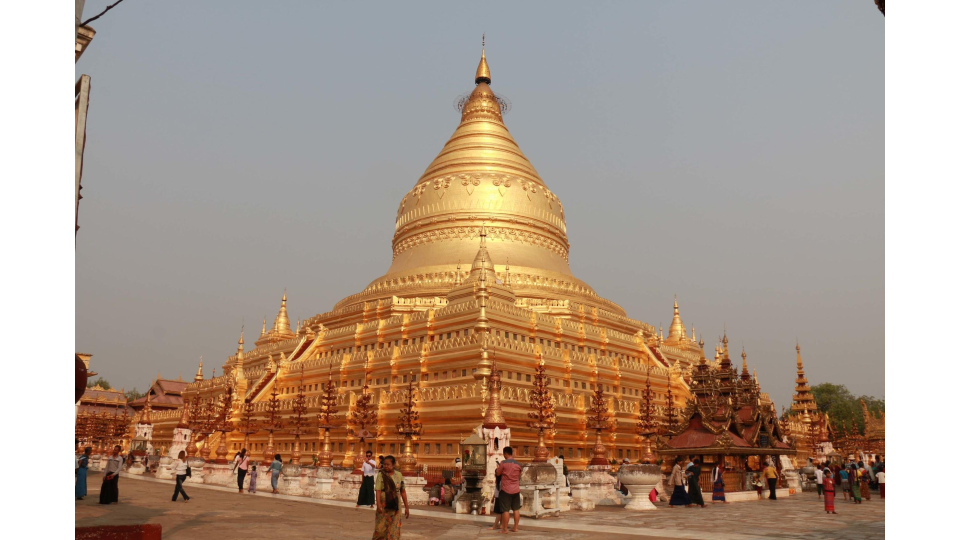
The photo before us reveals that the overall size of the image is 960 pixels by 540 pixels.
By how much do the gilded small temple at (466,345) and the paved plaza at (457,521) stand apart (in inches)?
242

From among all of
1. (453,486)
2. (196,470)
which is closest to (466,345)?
(453,486)

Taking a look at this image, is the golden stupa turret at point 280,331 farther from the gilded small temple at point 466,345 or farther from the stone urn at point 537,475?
the stone urn at point 537,475

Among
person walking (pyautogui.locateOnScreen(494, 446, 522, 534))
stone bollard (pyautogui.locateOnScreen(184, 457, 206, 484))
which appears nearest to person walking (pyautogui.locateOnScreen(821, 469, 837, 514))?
person walking (pyautogui.locateOnScreen(494, 446, 522, 534))

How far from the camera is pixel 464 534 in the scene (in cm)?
1188

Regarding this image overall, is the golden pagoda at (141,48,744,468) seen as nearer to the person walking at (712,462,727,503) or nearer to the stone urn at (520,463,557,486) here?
the person walking at (712,462,727,503)

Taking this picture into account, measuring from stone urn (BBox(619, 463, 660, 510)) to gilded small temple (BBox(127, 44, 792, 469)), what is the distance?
5.48m

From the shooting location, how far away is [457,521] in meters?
14.5

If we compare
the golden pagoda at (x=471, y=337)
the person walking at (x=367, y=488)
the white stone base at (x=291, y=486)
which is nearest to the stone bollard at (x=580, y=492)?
the person walking at (x=367, y=488)

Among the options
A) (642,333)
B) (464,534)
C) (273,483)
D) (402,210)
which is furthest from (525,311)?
(464,534)

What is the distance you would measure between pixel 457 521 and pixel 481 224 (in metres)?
28.7

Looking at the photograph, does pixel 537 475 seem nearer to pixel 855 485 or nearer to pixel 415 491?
pixel 415 491

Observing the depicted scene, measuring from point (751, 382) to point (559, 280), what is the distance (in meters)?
15.4

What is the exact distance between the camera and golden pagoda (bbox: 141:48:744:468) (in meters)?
27.6

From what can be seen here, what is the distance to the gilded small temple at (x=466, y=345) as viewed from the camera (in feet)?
89.6
